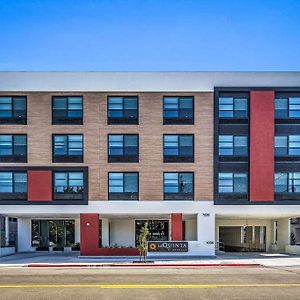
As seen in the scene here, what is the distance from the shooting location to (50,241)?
42.0m

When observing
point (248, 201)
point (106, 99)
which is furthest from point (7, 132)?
point (248, 201)

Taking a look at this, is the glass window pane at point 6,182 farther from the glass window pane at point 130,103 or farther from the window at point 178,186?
the window at point 178,186

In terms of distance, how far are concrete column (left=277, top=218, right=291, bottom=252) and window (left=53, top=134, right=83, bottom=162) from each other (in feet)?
67.0

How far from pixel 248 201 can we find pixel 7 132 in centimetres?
2141

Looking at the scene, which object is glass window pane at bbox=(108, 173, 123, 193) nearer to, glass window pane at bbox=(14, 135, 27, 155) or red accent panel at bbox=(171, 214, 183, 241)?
red accent panel at bbox=(171, 214, 183, 241)

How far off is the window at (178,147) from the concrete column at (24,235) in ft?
53.4

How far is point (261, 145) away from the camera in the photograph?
35.4 metres

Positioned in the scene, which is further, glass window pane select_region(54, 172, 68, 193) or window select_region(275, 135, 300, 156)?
window select_region(275, 135, 300, 156)

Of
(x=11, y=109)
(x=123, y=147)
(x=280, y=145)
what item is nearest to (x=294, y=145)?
(x=280, y=145)

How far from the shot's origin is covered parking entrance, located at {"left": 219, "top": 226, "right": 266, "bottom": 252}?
146ft

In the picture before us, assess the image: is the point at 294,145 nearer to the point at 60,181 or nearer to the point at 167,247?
the point at 167,247

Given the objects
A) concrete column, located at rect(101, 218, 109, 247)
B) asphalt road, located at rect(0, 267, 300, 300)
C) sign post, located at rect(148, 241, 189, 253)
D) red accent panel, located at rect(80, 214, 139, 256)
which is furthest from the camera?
concrete column, located at rect(101, 218, 109, 247)

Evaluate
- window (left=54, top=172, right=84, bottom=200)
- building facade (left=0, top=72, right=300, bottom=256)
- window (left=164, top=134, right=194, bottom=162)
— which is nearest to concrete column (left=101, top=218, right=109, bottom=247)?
building facade (left=0, top=72, right=300, bottom=256)

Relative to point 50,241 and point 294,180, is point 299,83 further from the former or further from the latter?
point 50,241
